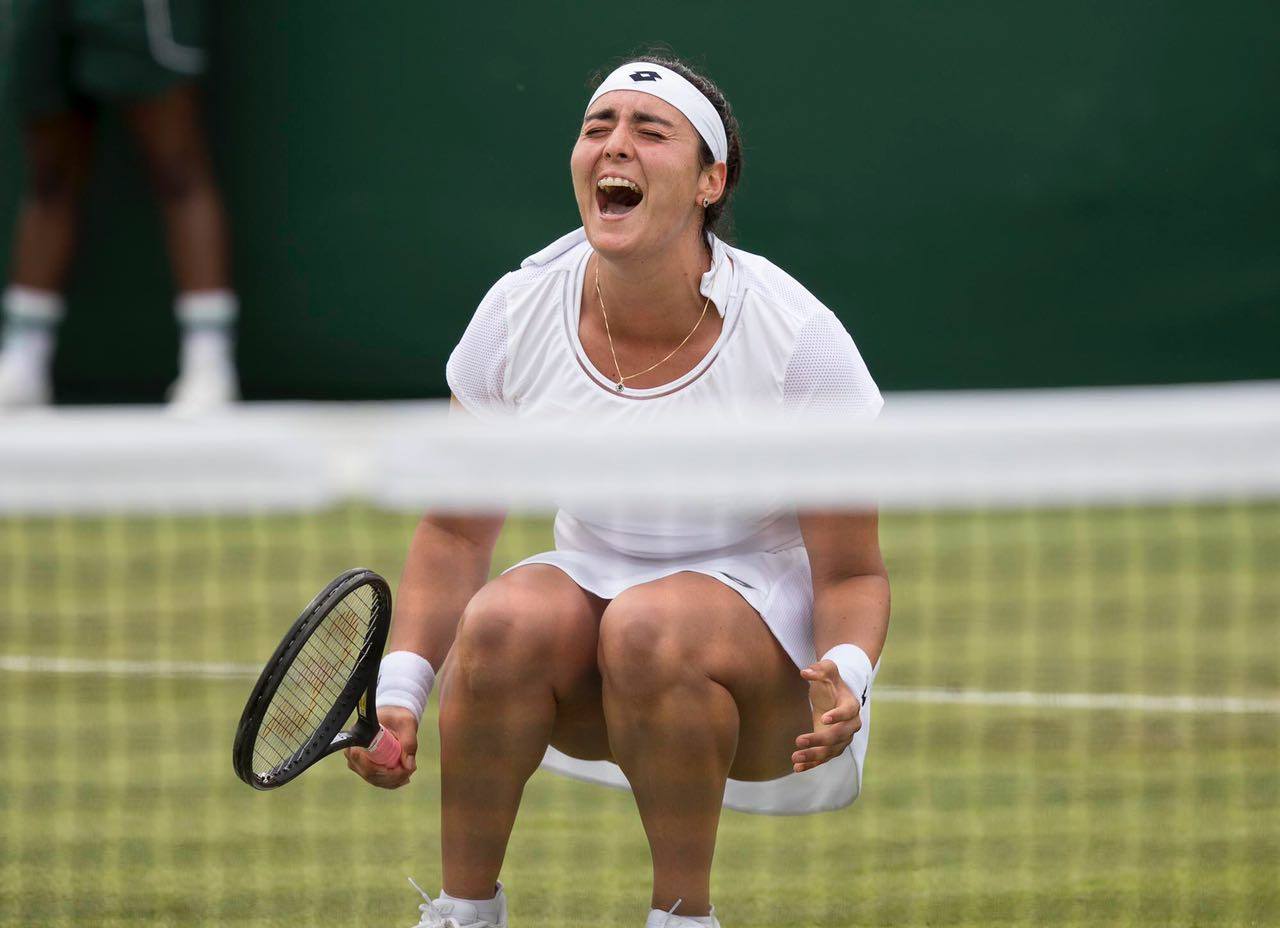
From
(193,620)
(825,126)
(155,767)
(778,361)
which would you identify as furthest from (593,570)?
(825,126)

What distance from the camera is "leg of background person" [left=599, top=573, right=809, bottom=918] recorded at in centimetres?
243

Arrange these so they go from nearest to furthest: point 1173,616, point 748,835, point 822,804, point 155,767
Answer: point 822,804 → point 748,835 → point 155,767 → point 1173,616

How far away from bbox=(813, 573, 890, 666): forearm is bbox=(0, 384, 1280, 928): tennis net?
5.7 inches

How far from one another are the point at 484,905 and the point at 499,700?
0.90 ft

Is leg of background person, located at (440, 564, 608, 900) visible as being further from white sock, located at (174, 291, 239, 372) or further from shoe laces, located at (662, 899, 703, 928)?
white sock, located at (174, 291, 239, 372)

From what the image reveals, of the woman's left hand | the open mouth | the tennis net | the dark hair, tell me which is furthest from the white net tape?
the dark hair

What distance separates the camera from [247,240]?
7.24 meters

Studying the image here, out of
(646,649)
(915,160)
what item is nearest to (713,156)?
(646,649)

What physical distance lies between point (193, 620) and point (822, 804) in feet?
8.24

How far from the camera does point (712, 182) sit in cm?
281

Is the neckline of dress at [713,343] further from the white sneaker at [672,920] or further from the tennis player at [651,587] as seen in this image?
the white sneaker at [672,920]

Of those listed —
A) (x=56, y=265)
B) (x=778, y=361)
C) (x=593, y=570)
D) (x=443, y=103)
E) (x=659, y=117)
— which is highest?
(x=443, y=103)

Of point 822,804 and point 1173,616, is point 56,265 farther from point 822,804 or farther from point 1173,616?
point 822,804

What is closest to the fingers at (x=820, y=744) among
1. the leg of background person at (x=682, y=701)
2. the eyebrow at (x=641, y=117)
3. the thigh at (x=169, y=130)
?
the leg of background person at (x=682, y=701)
